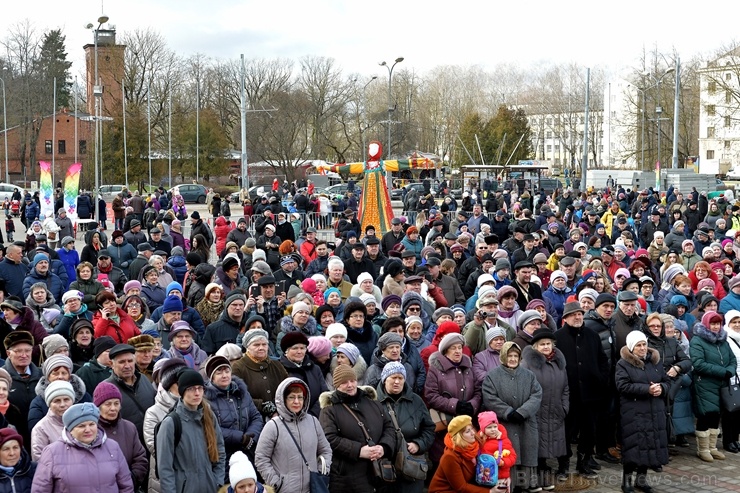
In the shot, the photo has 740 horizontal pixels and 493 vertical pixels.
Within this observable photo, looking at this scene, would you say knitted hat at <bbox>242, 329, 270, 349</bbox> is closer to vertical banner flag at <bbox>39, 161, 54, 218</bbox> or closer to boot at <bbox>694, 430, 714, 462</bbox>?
boot at <bbox>694, 430, 714, 462</bbox>

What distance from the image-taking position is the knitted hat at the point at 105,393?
21.0 ft

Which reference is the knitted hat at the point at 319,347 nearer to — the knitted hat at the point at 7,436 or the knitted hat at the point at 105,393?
the knitted hat at the point at 105,393

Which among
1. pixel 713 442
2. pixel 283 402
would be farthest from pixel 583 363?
pixel 283 402

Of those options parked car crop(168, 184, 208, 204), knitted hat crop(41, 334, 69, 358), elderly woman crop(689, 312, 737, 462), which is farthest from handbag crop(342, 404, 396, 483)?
parked car crop(168, 184, 208, 204)

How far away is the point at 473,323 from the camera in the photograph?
30.8ft

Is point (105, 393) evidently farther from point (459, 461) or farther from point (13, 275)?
point (13, 275)

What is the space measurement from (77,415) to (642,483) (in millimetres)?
5375

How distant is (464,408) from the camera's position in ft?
26.7

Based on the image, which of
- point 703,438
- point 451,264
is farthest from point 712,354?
point 451,264

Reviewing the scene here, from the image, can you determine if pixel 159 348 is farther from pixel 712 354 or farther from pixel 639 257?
pixel 639 257

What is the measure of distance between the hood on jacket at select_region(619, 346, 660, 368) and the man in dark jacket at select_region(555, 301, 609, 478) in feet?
1.24

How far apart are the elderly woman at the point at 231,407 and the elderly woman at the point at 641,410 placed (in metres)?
3.63

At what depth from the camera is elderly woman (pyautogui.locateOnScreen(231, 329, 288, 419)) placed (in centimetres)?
750

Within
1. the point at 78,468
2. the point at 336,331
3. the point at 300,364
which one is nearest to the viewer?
the point at 78,468
